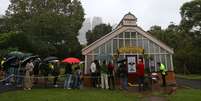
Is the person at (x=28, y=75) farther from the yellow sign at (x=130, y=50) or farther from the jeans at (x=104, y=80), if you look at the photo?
the yellow sign at (x=130, y=50)

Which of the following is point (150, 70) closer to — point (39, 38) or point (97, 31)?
point (39, 38)

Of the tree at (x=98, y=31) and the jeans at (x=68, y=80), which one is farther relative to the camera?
the tree at (x=98, y=31)

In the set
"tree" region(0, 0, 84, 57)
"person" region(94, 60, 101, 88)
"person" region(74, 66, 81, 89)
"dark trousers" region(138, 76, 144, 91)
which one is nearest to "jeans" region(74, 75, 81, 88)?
"person" region(74, 66, 81, 89)

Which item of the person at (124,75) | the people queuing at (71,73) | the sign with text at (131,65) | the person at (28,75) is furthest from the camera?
the sign with text at (131,65)

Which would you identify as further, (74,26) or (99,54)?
(74,26)

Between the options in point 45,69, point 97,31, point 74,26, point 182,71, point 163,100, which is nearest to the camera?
point 163,100

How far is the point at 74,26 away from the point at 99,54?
30732 mm

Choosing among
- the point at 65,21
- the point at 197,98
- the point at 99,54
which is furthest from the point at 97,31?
the point at 197,98

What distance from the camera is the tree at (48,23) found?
5156 cm

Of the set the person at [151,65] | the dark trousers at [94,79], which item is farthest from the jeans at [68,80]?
the person at [151,65]

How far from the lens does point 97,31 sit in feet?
257

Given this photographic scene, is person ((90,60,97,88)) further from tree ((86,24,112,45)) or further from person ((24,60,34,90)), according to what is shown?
tree ((86,24,112,45))

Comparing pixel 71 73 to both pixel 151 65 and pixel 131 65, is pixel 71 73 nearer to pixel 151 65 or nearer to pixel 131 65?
pixel 131 65

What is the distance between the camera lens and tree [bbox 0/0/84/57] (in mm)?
51562
